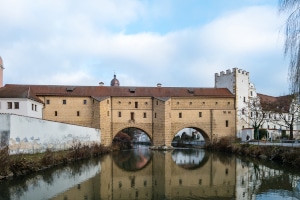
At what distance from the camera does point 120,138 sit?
46.9m

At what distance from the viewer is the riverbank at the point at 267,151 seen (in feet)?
66.1

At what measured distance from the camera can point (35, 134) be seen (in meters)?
19.1

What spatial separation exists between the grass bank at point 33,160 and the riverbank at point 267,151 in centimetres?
1341

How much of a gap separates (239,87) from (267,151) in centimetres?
1722

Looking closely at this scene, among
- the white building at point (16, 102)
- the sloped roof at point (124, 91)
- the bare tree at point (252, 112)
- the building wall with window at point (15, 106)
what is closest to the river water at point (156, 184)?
the building wall with window at point (15, 106)

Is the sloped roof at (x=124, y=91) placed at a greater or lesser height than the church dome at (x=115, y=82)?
lesser

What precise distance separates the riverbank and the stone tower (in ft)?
19.3

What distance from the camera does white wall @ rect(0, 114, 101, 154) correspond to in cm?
1614

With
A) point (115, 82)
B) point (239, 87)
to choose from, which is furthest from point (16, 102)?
point (115, 82)

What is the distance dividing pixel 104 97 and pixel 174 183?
922 inches

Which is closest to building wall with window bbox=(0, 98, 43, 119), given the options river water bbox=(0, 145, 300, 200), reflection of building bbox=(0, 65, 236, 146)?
reflection of building bbox=(0, 65, 236, 146)

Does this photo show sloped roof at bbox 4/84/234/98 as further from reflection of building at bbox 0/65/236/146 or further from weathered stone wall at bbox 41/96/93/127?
weathered stone wall at bbox 41/96/93/127

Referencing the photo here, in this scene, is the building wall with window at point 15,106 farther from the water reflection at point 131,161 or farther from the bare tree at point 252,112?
the bare tree at point 252,112

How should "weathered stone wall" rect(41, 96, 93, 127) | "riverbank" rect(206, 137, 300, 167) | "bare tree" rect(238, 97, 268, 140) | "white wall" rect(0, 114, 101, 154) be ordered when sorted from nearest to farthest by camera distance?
"white wall" rect(0, 114, 101, 154), "riverbank" rect(206, 137, 300, 167), "weathered stone wall" rect(41, 96, 93, 127), "bare tree" rect(238, 97, 268, 140)
